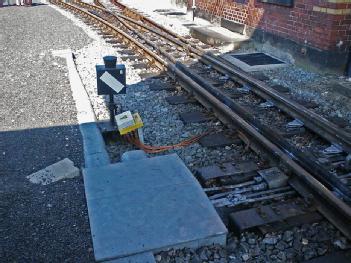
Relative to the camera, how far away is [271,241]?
128 inches

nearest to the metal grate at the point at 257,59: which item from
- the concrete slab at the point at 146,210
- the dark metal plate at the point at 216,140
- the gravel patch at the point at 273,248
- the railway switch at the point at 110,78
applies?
the dark metal plate at the point at 216,140

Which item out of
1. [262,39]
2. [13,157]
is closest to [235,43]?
[262,39]

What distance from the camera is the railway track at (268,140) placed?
3.70 metres

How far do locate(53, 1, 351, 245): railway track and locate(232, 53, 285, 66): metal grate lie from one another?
0.64m

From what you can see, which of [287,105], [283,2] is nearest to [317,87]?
[287,105]

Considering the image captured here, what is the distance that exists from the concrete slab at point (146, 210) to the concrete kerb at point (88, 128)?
41 cm

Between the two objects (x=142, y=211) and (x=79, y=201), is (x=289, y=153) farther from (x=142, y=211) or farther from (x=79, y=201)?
(x=79, y=201)

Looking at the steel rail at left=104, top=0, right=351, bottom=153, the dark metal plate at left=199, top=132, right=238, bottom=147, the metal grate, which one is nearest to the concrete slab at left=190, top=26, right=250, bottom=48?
the metal grate

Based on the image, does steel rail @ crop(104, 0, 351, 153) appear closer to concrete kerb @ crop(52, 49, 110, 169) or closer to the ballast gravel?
the ballast gravel

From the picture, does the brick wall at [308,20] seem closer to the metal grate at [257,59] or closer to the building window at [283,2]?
the building window at [283,2]

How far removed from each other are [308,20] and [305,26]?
142 millimetres

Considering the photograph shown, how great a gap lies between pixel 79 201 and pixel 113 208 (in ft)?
1.66

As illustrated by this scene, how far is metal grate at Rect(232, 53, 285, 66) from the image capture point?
336 inches

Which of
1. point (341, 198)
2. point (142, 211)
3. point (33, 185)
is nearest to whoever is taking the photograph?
point (142, 211)
